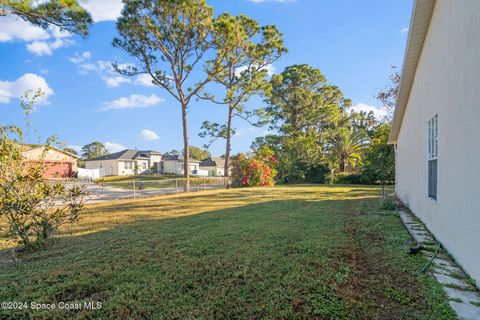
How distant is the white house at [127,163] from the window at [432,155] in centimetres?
4262

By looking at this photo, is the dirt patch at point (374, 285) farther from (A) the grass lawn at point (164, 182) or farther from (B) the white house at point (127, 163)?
(B) the white house at point (127, 163)

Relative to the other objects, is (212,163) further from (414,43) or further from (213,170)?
(414,43)

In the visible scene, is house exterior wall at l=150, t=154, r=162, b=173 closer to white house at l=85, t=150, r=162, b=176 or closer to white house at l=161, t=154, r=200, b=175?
white house at l=85, t=150, r=162, b=176

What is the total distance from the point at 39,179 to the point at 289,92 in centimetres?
2646

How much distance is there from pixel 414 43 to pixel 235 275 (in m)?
6.54

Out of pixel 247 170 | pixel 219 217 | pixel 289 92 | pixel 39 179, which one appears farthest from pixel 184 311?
pixel 289 92

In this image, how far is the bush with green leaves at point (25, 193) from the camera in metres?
4.36

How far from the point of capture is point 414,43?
607 cm

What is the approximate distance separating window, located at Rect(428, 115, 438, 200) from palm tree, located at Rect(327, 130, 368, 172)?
19639 mm

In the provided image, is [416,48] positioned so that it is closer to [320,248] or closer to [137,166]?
[320,248]

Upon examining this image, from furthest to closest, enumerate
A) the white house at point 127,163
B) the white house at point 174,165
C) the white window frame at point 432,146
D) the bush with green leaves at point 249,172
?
the white house at point 174,165 < the white house at point 127,163 < the bush with green leaves at point 249,172 < the white window frame at point 432,146

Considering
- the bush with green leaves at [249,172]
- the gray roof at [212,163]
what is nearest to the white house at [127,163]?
the gray roof at [212,163]

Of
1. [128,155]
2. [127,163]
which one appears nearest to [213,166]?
[128,155]

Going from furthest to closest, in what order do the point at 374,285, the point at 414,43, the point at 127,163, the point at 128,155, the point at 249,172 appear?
the point at 128,155 → the point at 127,163 → the point at 249,172 → the point at 414,43 → the point at 374,285
